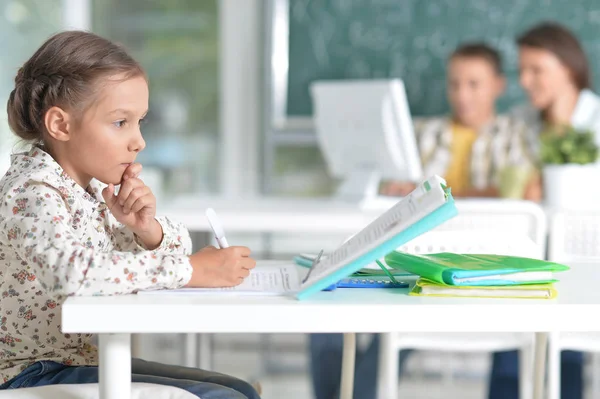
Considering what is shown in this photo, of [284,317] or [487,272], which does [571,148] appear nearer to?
[487,272]

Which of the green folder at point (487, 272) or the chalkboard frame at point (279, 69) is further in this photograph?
the chalkboard frame at point (279, 69)

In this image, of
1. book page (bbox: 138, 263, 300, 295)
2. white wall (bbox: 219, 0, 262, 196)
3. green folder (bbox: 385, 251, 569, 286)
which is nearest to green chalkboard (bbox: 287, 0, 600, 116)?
white wall (bbox: 219, 0, 262, 196)

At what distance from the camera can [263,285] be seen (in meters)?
1.19

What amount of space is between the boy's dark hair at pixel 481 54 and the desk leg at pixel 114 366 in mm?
2866

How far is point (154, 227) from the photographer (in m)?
1.39

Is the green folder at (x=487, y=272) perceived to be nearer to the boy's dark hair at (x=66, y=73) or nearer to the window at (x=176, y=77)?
the boy's dark hair at (x=66, y=73)

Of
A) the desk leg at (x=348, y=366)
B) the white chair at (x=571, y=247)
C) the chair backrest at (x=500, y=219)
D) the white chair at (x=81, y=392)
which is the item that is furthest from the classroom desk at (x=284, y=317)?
the chair backrest at (x=500, y=219)

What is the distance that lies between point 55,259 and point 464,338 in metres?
1.22

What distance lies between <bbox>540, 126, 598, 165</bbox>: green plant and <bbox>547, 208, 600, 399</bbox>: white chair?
0.87 meters

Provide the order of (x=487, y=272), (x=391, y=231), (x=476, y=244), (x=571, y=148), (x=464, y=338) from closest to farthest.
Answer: (x=391, y=231) → (x=487, y=272) → (x=476, y=244) → (x=464, y=338) → (x=571, y=148)

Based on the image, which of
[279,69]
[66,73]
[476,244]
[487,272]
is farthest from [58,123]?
[279,69]

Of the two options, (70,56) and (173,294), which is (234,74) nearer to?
(70,56)

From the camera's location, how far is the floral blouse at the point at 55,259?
1091mm

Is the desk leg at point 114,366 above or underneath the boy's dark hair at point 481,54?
underneath
